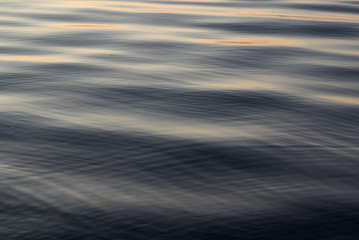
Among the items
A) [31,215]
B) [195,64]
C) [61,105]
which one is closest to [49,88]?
[61,105]

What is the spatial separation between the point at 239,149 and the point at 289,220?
1.11m

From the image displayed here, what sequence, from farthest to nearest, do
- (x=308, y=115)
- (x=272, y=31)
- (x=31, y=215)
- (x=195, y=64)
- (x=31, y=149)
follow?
(x=272, y=31) < (x=195, y=64) < (x=308, y=115) < (x=31, y=149) < (x=31, y=215)

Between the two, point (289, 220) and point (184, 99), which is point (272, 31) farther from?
point (289, 220)

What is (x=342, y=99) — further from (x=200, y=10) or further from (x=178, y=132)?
(x=200, y=10)

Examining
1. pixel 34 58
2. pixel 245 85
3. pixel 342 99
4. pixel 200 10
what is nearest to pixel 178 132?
pixel 245 85

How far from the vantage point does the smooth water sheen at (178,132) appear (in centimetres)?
349

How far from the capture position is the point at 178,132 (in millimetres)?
4887

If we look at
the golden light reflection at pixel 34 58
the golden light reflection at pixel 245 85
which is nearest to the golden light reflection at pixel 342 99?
the golden light reflection at pixel 245 85

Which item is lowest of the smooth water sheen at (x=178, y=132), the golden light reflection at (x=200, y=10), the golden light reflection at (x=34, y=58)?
the smooth water sheen at (x=178, y=132)

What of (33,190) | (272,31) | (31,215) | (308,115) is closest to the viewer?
(31,215)

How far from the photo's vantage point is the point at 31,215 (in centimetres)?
342

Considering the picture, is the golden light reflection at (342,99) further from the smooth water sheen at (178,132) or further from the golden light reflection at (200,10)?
the golden light reflection at (200,10)

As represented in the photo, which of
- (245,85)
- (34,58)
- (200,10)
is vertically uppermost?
(200,10)

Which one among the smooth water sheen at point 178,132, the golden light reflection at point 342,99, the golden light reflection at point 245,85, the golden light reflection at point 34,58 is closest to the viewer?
the smooth water sheen at point 178,132
